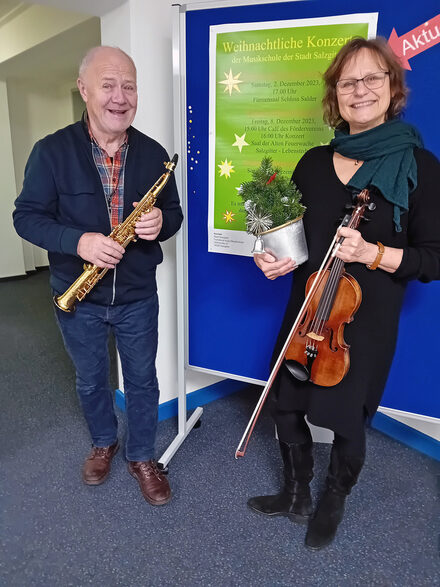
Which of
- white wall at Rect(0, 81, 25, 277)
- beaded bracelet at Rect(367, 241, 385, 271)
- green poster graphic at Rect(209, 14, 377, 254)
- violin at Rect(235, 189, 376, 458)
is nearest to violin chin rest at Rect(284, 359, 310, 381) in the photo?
violin at Rect(235, 189, 376, 458)

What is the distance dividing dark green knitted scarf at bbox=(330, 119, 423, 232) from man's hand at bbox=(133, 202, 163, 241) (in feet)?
2.62

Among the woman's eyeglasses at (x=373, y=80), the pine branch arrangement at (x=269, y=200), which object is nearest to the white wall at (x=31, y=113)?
the pine branch arrangement at (x=269, y=200)

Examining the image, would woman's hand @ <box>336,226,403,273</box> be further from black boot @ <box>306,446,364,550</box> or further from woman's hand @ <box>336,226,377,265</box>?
black boot @ <box>306,446,364,550</box>

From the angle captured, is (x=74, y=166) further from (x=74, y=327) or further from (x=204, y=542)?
(x=204, y=542)

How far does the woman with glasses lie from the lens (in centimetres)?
143

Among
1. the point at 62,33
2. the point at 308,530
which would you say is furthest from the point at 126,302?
the point at 62,33

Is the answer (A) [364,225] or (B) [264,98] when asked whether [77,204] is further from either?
(A) [364,225]

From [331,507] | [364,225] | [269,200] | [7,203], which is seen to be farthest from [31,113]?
[331,507]

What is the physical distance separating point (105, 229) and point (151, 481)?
4.03 feet

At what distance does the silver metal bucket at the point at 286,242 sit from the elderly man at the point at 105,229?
1.73ft

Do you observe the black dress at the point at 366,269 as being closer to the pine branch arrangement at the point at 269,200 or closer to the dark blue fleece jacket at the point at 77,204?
the pine branch arrangement at the point at 269,200

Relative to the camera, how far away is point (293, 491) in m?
2.00

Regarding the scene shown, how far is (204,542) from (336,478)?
63cm

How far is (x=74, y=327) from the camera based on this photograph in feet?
6.56
